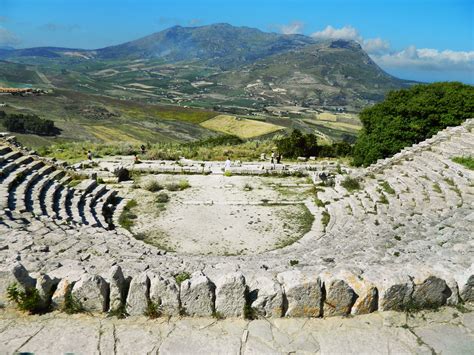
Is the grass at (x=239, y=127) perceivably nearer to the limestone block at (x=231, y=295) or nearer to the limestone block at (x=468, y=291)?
the limestone block at (x=468, y=291)

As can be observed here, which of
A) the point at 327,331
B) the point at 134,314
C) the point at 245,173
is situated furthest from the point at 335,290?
the point at 245,173

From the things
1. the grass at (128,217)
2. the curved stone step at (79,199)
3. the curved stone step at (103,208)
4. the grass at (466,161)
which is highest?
the grass at (466,161)

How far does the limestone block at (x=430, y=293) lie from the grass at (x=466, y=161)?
1279cm

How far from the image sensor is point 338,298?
5738 mm

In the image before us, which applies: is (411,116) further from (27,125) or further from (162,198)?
(27,125)

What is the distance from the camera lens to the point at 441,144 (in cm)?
2120

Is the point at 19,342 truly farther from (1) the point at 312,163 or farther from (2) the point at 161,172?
(1) the point at 312,163

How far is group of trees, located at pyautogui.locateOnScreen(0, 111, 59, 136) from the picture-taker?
179ft

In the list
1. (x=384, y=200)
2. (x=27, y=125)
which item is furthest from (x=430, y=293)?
(x=27, y=125)

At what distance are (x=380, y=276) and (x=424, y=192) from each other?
11.2 meters

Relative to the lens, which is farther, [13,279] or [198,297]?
[13,279]

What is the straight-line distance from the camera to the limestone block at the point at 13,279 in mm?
5867

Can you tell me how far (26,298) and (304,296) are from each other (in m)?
4.17

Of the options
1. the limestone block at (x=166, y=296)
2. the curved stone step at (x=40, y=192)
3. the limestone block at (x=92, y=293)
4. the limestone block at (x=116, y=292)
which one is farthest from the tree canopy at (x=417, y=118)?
the limestone block at (x=92, y=293)
